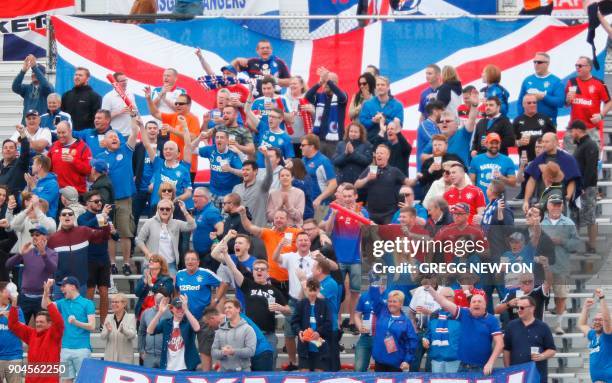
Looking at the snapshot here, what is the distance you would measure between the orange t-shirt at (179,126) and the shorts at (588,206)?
495 cm

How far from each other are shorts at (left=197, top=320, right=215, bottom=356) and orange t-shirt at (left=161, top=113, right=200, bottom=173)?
3.51 metres

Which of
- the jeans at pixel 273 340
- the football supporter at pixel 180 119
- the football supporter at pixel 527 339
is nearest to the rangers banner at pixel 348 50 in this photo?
the football supporter at pixel 180 119

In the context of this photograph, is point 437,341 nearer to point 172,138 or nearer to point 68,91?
point 172,138

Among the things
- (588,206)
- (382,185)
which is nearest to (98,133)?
(382,185)

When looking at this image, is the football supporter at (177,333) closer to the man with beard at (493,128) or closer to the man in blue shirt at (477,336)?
the man in blue shirt at (477,336)

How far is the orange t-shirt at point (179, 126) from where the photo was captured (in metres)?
20.2

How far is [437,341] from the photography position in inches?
674

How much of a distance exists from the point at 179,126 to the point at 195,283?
321 cm

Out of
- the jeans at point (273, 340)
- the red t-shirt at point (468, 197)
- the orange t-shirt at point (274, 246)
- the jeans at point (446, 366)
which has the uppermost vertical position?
the red t-shirt at point (468, 197)

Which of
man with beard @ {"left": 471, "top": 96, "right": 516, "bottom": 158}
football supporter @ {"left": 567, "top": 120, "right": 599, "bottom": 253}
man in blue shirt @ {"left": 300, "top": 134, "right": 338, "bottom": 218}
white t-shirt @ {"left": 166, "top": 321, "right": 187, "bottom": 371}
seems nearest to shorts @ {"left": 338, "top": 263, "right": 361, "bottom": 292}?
man in blue shirt @ {"left": 300, "top": 134, "right": 338, "bottom": 218}

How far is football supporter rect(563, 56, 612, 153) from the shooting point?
67.1 feet

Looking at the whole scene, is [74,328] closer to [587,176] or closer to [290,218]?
[290,218]

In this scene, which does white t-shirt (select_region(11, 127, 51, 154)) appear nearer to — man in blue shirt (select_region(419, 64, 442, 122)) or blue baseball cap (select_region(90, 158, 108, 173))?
blue baseball cap (select_region(90, 158, 108, 173))

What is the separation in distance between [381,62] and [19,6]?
535cm
